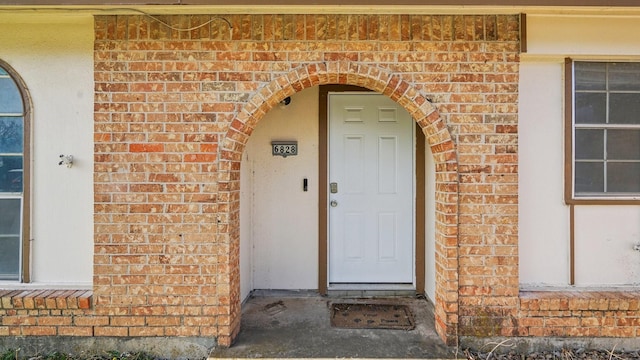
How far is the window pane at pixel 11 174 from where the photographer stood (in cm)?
339

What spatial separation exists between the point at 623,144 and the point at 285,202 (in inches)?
133

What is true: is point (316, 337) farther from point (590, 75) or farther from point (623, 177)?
point (590, 75)

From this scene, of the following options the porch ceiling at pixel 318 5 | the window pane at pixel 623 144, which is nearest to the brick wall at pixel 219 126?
the porch ceiling at pixel 318 5

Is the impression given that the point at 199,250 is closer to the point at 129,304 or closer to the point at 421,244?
the point at 129,304

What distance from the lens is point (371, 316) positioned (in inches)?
148

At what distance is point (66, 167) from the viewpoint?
3369 mm

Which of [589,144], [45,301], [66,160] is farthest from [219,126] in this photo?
[589,144]

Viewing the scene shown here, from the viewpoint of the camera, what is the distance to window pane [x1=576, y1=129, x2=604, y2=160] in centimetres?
343

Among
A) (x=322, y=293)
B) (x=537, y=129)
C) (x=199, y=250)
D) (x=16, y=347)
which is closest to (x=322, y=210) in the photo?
(x=322, y=293)

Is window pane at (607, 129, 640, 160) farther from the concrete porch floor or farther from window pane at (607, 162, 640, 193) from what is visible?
the concrete porch floor

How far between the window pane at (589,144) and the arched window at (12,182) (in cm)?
499

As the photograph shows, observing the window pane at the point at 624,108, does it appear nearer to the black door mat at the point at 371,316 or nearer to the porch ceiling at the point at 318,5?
the porch ceiling at the point at 318,5

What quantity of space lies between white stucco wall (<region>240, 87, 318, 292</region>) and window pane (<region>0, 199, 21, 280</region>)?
2166 millimetres

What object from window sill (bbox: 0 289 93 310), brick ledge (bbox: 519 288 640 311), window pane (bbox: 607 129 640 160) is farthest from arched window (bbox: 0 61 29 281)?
window pane (bbox: 607 129 640 160)
